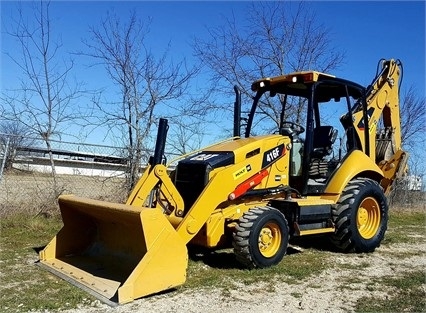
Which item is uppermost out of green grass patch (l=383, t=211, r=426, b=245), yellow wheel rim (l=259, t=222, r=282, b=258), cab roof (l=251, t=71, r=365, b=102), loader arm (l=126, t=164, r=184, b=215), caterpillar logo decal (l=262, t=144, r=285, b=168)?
cab roof (l=251, t=71, r=365, b=102)

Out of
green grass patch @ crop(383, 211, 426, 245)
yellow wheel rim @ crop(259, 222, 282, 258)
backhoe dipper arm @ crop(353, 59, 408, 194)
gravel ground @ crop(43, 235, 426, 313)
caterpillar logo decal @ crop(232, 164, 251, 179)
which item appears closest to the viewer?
gravel ground @ crop(43, 235, 426, 313)

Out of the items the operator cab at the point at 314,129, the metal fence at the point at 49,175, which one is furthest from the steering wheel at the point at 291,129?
the metal fence at the point at 49,175

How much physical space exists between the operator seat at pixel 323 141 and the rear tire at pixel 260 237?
158 centimetres

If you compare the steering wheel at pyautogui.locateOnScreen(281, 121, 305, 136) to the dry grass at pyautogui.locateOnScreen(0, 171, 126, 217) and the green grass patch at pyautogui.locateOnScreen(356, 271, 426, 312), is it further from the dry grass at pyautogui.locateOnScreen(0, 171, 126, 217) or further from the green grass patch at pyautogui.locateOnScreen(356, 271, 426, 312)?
the dry grass at pyautogui.locateOnScreen(0, 171, 126, 217)

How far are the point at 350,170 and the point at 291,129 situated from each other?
3.72 ft

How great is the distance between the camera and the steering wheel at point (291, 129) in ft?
23.4

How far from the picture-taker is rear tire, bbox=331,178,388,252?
273 inches

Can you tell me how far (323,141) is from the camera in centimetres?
738

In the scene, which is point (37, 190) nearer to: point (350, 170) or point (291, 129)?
point (291, 129)

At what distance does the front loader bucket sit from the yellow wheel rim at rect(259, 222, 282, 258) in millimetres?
1281

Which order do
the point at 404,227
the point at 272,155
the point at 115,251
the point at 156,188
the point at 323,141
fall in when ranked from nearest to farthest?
the point at 115,251 < the point at 156,188 < the point at 272,155 < the point at 323,141 < the point at 404,227

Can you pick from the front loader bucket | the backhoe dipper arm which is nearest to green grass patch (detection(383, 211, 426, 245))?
the backhoe dipper arm

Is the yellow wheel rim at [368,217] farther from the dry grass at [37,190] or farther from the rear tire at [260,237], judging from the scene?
the dry grass at [37,190]

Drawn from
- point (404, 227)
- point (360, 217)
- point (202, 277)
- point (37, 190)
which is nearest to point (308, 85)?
point (360, 217)
